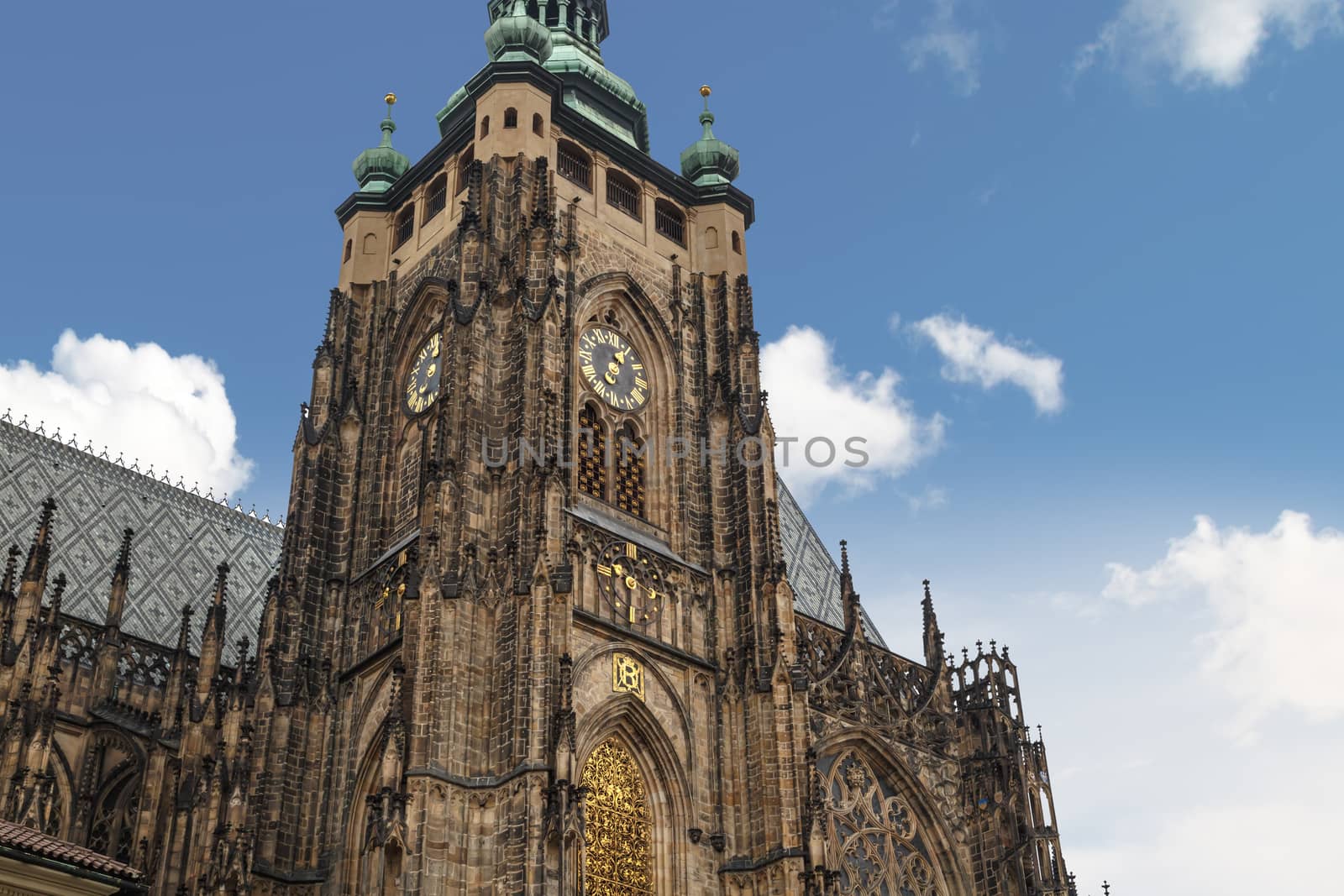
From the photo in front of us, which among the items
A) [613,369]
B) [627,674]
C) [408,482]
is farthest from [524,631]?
[613,369]

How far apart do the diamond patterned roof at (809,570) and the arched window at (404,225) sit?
11.8 metres

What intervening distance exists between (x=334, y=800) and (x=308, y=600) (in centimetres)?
474

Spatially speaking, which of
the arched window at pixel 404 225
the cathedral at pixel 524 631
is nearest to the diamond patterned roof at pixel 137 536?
the cathedral at pixel 524 631

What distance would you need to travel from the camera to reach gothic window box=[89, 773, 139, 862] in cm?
3597

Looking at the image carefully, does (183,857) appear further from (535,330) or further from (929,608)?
(929,608)

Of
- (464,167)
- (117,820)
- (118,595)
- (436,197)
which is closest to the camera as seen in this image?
(117,820)

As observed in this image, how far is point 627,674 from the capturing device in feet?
109

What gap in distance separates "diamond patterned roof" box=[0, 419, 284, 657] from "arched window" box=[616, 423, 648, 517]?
13.6 m

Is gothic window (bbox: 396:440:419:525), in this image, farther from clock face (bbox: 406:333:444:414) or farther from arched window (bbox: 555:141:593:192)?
arched window (bbox: 555:141:593:192)

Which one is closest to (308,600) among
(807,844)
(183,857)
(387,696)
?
(387,696)

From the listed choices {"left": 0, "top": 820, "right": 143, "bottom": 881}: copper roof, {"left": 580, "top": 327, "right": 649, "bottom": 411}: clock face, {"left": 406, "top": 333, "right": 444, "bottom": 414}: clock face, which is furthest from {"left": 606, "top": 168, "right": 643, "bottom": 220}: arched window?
{"left": 0, "top": 820, "right": 143, "bottom": 881}: copper roof

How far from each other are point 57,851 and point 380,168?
2830 centimetres

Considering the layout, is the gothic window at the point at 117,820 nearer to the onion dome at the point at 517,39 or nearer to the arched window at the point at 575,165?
the arched window at the point at 575,165

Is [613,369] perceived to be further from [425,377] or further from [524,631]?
[524,631]
